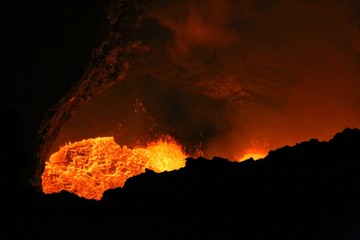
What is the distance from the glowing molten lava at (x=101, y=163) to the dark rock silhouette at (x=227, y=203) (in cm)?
826

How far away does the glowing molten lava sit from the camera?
12.1m

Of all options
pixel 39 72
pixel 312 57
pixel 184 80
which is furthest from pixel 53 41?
pixel 312 57

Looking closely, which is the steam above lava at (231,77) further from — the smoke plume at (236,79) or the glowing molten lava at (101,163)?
the glowing molten lava at (101,163)

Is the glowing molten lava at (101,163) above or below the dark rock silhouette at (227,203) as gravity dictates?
above

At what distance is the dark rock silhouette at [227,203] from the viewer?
10.9 feet

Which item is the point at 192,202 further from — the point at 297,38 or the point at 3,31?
the point at 297,38

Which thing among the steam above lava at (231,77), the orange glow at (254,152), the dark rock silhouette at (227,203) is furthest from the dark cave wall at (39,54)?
the orange glow at (254,152)

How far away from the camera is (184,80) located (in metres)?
12.5

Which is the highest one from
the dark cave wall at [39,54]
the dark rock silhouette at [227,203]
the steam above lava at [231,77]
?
the steam above lava at [231,77]

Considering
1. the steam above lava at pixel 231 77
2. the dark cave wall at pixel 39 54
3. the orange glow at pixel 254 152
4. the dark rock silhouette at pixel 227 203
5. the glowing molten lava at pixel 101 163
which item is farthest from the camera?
the orange glow at pixel 254 152

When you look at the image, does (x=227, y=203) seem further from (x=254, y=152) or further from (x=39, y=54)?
(x=254, y=152)

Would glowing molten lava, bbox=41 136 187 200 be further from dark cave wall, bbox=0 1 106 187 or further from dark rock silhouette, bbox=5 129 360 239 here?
dark rock silhouette, bbox=5 129 360 239

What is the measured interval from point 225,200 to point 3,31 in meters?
4.64

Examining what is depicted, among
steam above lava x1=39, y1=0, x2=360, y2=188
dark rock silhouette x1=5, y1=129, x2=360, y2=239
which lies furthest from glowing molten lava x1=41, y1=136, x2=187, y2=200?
dark rock silhouette x1=5, y1=129, x2=360, y2=239
